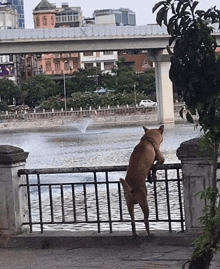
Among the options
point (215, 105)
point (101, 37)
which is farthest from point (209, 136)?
point (101, 37)

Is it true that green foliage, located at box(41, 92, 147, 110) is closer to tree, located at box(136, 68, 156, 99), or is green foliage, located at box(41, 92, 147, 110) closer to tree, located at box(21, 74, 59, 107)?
tree, located at box(21, 74, 59, 107)

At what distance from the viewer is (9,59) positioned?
150125mm

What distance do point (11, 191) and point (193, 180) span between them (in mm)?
2028

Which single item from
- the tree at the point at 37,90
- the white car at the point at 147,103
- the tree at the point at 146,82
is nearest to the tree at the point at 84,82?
the tree at the point at 37,90

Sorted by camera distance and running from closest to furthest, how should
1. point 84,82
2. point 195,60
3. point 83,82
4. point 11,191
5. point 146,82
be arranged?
point 195,60 < point 11,191 < point 84,82 < point 83,82 < point 146,82

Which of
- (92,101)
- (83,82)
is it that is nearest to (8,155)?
(92,101)

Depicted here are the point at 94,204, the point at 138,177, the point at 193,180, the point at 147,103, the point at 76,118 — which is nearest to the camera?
the point at 138,177

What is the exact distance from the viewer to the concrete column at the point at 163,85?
76.9 m

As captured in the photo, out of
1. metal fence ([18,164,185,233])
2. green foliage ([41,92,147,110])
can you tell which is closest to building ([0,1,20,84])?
green foliage ([41,92,147,110])

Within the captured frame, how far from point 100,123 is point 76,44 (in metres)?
39.1

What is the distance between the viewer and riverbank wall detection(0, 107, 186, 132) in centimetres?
10512

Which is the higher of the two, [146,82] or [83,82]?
[83,82]

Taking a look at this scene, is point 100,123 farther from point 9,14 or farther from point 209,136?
point 209,136

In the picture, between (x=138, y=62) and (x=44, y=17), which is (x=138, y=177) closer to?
(x=138, y=62)
